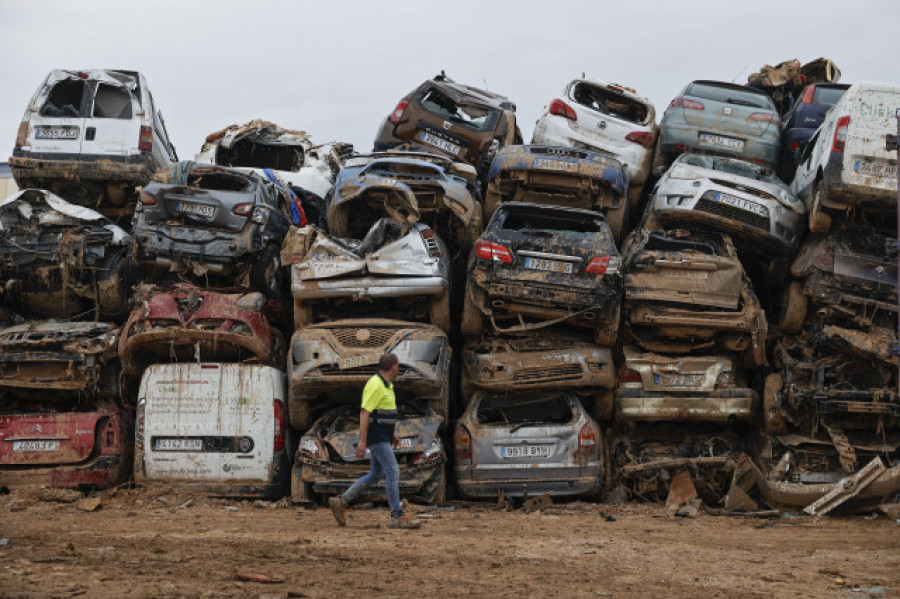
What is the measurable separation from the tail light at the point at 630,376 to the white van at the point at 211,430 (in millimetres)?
3881

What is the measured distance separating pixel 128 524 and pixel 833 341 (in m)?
7.60

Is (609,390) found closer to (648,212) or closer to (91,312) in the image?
(648,212)

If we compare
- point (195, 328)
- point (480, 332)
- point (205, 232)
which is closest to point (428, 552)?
point (480, 332)

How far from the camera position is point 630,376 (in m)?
12.5

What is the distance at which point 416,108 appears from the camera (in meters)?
16.4

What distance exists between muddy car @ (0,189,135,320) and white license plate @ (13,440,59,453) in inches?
82.5

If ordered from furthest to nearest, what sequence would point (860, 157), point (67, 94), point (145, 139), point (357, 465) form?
point (67, 94)
point (145, 139)
point (860, 157)
point (357, 465)

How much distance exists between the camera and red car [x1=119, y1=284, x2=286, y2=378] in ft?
39.3

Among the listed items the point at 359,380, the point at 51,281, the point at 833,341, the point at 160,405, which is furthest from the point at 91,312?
the point at 833,341

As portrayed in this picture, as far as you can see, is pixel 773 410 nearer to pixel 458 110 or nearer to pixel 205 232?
pixel 205 232

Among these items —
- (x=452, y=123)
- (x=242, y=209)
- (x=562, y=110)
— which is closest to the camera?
(x=242, y=209)

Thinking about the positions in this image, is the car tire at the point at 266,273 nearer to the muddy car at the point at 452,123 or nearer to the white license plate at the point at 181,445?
the white license plate at the point at 181,445

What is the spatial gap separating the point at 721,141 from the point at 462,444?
20.8 ft

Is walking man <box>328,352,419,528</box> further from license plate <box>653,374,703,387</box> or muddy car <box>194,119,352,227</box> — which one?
muddy car <box>194,119,352,227</box>
